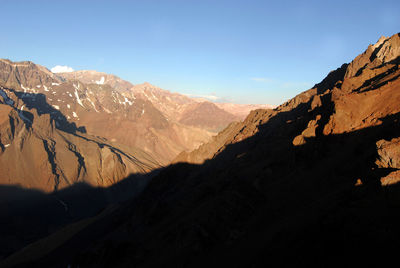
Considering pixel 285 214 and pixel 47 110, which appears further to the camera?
pixel 47 110

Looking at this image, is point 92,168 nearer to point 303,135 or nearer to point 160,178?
point 160,178

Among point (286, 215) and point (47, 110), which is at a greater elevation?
point (47, 110)

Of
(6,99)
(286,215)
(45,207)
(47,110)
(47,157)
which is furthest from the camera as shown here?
(47,110)

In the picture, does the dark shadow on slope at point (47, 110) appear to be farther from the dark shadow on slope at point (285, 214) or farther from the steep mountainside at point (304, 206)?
the dark shadow on slope at point (285, 214)

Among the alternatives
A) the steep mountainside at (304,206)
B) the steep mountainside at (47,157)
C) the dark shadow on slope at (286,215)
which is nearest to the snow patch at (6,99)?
the steep mountainside at (47,157)

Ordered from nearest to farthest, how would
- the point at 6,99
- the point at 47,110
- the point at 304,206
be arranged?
the point at 304,206 < the point at 6,99 < the point at 47,110

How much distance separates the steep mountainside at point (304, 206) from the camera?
520 inches

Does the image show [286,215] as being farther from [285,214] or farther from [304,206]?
[304,206]

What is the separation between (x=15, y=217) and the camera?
84188 millimetres

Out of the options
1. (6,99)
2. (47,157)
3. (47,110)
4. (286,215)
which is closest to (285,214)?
(286,215)

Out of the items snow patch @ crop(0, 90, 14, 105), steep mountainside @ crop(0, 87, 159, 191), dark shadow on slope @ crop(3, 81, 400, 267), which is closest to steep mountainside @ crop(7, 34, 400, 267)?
dark shadow on slope @ crop(3, 81, 400, 267)

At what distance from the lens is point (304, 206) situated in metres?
20.4

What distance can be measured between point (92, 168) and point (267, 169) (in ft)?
360

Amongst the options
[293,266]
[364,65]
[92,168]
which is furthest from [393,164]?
[92,168]
